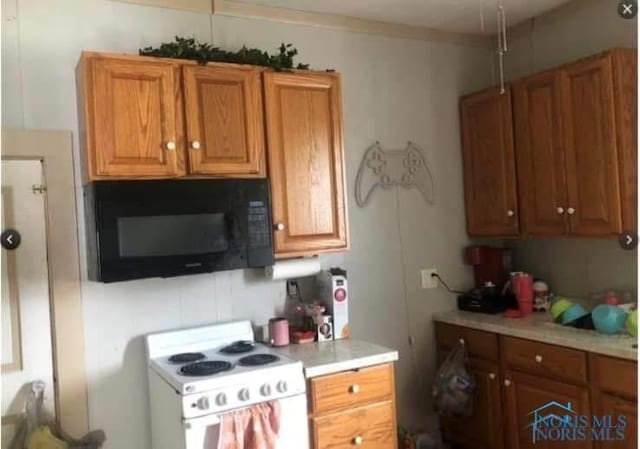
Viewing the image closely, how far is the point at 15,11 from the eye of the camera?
2531 millimetres

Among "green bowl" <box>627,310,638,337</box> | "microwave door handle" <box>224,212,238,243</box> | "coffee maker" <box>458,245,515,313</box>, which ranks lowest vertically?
"green bowl" <box>627,310,638,337</box>

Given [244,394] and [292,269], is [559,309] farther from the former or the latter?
[244,394]

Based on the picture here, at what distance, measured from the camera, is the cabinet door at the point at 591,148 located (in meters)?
2.76

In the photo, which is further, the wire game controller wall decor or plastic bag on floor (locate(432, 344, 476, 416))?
the wire game controller wall decor

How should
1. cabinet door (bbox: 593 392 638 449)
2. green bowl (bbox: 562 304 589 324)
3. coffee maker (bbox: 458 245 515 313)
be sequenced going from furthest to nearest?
coffee maker (bbox: 458 245 515 313)
green bowl (bbox: 562 304 589 324)
cabinet door (bbox: 593 392 638 449)

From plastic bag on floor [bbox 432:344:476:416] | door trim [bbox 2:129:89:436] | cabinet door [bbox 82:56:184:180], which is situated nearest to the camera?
cabinet door [bbox 82:56:184:180]

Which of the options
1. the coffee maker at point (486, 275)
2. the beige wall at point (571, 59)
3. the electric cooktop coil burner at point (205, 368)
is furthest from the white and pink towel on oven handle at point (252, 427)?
the beige wall at point (571, 59)

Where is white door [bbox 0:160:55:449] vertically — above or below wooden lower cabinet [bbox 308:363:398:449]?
above

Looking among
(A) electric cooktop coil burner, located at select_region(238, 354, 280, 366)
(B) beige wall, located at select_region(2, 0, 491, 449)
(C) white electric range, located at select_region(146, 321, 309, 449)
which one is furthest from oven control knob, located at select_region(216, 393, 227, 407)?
(B) beige wall, located at select_region(2, 0, 491, 449)

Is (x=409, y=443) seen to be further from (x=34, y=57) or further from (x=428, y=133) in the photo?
(x=34, y=57)

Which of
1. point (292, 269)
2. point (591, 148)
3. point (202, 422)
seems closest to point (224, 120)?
point (292, 269)

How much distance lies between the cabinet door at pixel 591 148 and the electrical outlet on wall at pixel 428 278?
88 centimetres

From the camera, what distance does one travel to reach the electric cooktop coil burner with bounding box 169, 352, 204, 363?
262cm

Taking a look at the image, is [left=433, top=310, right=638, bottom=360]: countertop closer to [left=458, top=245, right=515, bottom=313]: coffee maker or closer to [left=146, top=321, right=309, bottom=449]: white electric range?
[left=458, top=245, right=515, bottom=313]: coffee maker
